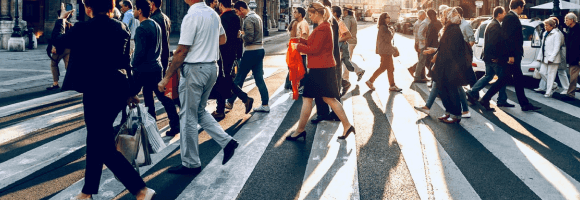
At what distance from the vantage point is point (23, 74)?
1258 centimetres

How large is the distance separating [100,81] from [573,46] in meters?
8.85

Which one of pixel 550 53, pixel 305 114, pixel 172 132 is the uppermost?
pixel 550 53

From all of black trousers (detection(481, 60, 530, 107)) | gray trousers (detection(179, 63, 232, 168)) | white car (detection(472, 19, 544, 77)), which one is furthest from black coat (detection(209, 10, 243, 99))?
white car (detection(472, 19, 544, 77))

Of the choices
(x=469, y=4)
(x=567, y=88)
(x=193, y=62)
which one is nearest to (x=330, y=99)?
(x=193, y=62)

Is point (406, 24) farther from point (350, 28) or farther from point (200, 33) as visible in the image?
point (200, 33)

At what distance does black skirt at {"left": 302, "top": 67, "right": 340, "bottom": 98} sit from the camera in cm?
627

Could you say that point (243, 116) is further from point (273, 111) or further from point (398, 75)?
point (398, 75)

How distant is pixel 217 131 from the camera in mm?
5188

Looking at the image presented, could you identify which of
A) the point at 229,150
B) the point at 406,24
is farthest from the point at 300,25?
the point at 406,24

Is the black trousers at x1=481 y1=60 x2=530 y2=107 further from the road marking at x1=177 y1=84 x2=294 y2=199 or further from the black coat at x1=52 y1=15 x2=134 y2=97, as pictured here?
the black coat at x1=52 y1=15 x2=134 y2=97

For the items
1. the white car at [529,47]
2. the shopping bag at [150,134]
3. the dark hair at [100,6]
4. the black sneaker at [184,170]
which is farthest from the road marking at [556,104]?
the dark hair at [100,6]

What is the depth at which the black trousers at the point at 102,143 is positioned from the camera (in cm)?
397

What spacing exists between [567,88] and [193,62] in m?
7.95

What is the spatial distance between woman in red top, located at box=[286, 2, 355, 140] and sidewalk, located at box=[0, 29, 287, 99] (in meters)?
5.88
